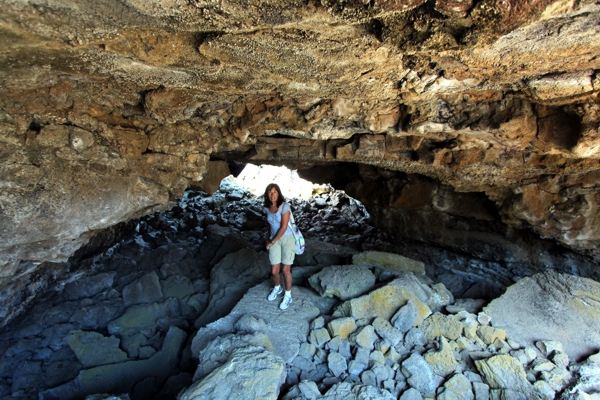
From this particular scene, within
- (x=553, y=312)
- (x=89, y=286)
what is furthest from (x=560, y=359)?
(x=89, y=286)

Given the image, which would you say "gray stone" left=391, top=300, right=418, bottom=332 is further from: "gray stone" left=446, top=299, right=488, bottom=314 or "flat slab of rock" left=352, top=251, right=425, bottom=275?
"flat slab of rock" left=352, top=251, right=425, bottom=275

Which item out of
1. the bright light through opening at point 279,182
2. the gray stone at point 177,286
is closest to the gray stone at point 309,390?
the gray stone at point 177,286

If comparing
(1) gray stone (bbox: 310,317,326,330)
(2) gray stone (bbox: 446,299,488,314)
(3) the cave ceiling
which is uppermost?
(3) the cave ceiling

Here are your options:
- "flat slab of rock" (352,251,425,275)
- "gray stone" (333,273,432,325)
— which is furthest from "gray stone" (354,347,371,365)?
"flat slab of rock" (352,251,425,275)

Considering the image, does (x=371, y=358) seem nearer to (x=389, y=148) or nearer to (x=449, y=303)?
(x=449, y=303)

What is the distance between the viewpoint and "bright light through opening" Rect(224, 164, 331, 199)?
30.3 ft

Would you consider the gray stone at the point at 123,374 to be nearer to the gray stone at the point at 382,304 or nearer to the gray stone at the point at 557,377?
the gray stone at the point at 382,304

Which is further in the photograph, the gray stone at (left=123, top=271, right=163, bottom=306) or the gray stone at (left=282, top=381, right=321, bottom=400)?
the gray stone at (left=123, top=271, right=163, bottom=306)

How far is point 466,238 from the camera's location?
5.19m

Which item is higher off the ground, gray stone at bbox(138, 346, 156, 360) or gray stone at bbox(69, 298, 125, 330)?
gray stone at bbox(69, 298, 125, 330)

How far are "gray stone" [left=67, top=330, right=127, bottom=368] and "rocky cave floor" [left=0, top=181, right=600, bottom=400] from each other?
0.04 ft

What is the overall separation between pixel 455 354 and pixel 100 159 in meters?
3.70

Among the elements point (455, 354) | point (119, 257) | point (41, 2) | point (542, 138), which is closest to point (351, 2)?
point (41, 2)

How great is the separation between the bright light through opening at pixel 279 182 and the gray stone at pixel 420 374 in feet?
21.0
